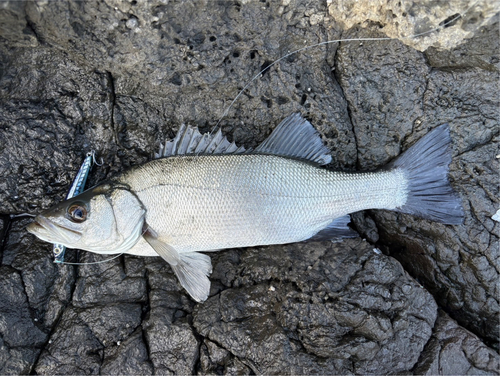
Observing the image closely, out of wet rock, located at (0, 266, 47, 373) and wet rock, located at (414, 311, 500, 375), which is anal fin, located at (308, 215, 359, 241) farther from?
wet rock, located at (0, 266, 47, 373)

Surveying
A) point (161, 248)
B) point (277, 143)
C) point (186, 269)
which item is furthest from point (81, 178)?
point (277, 143)

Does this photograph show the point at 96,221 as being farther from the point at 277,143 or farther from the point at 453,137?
the point at 453,137

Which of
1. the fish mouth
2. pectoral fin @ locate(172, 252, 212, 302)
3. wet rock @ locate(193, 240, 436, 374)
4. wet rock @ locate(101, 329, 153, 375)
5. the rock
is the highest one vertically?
the rock

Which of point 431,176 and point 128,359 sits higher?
point 431,176

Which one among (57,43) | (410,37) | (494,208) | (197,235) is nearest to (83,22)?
(57,43)

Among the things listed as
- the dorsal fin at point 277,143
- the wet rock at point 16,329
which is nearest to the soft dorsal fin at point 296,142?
the dorsal fin at point 277,143

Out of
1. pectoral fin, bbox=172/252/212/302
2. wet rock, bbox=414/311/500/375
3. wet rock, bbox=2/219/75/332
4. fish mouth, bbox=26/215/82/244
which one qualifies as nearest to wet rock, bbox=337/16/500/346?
wet rock, bbox=414/311/500/375

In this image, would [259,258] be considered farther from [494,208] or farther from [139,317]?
[494,208]
